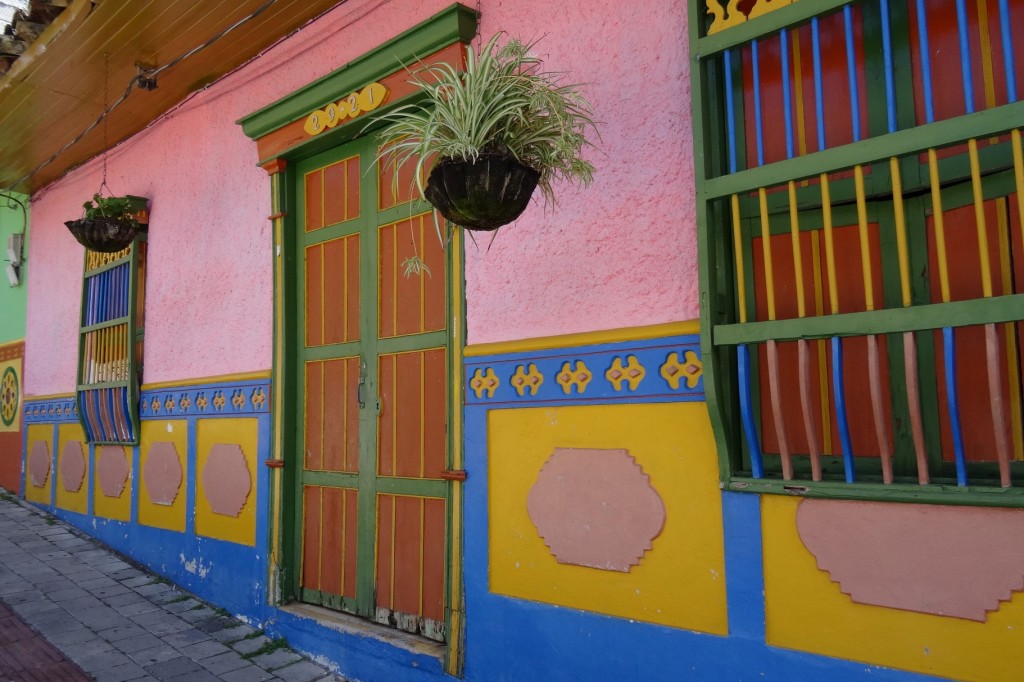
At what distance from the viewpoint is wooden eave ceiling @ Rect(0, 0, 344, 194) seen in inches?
166

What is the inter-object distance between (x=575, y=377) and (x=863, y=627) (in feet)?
4.01

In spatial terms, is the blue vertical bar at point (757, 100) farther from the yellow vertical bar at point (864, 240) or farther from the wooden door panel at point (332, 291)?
the wooden door panel at point (332, 291)

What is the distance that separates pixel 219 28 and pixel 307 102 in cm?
94

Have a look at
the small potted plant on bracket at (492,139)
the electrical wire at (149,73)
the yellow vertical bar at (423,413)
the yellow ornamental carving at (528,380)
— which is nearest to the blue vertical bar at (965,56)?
the small potted plant on bracket at (492,139)

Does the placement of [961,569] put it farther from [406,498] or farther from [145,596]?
[145,596]

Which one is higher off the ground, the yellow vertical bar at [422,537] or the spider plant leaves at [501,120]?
the spider plant leaves at [501,120]

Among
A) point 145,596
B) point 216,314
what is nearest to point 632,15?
point 216,314

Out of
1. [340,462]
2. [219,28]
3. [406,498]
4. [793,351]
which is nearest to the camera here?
[793,351]

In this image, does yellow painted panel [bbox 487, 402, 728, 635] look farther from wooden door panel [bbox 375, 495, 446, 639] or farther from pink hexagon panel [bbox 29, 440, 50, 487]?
pink hexagon panel [bbox 29, 440, 50, 487]

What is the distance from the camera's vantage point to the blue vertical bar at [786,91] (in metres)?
2.15

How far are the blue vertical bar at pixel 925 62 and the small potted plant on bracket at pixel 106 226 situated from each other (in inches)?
198

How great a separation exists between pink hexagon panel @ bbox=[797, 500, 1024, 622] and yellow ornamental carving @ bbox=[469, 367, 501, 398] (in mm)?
1319

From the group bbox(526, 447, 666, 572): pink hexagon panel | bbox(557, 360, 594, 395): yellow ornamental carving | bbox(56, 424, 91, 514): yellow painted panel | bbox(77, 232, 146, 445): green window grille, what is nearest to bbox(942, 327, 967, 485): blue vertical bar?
bbox(526, 447, 666, 572): pink hexagon panel

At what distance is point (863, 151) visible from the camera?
76.7 inches
